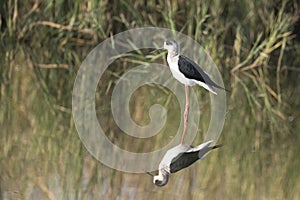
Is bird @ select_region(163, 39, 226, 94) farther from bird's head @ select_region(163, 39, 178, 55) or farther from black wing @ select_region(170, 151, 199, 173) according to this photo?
black wing @ select_region(170, 151, 199, 173)

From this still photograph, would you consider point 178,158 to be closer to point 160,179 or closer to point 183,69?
point 160,179

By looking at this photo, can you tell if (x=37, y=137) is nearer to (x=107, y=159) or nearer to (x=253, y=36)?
(x=107, y=159)

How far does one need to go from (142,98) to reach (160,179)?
110cm

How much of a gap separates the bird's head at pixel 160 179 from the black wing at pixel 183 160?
76mm

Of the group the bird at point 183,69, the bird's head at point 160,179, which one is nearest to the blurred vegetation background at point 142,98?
the bird's head at point 160,179

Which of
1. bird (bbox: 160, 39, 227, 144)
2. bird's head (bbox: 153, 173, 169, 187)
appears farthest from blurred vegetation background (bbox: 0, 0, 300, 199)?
bird (bbox: 160, 39, 227, 144)

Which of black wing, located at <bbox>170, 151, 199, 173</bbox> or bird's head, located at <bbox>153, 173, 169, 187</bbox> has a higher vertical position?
black wing, located at <bbox>170, 151, 199, 173</bbox>

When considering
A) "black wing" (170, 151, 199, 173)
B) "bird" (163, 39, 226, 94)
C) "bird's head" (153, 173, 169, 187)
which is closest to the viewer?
"bird's head" (153, 173, 169, 187)

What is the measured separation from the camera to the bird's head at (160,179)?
8.03ft

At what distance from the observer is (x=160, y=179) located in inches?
98.0

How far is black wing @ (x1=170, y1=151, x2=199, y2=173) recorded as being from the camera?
8.60 ft

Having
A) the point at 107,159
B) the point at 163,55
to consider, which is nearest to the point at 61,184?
the point at 107,159

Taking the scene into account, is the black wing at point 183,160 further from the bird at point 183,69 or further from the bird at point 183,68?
the bird at point 183,68

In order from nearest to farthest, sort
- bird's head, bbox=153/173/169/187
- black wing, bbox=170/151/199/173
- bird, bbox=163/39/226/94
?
bird's head, bbox=153/173/169/187 < black wing, bbox=170/151/199/173 < bird, bbox=163/39/226/94
